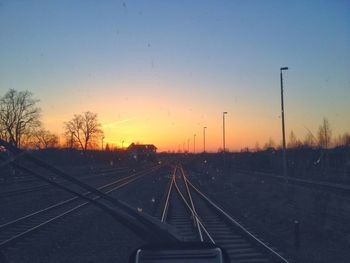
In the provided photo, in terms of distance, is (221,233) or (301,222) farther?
(301,222)

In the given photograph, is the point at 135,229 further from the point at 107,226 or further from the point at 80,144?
the point at 80,144

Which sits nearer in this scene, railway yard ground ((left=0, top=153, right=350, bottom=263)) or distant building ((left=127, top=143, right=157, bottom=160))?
railway yard ground ((left=0, top=153, right=350, bottom=263))

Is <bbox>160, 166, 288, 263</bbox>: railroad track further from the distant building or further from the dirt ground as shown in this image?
the distant building

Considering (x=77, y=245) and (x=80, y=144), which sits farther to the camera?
(x=80, y=144)

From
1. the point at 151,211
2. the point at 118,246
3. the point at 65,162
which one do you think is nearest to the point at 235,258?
the point at 118,246

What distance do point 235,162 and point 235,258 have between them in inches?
3718

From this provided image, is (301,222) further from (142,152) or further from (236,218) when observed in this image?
(142,152)

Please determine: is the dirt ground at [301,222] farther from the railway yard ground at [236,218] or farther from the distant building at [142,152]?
the distant building at [142,152]

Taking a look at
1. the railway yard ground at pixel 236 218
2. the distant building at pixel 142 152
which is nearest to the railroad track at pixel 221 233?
the railway yard ground at pixel 236 218

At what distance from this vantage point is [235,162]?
10506 cm

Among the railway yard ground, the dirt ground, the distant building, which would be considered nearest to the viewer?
the railway yard ground

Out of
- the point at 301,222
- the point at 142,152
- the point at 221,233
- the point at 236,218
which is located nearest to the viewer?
the point at 221,233

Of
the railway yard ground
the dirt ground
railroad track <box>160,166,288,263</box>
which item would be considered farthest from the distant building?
railroad track <box>160,166,288,263</box>

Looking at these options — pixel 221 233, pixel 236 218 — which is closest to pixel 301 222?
pixel 236 218
